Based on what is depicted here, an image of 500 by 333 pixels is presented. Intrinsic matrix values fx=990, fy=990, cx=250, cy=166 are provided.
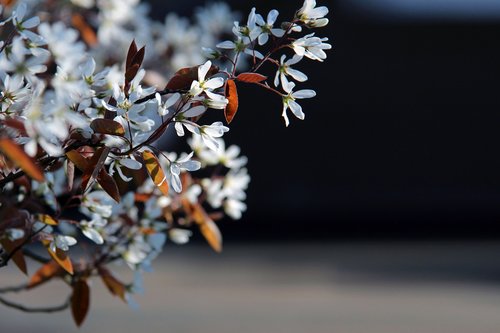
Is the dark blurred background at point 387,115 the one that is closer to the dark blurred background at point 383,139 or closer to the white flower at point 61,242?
the dark blurred background at point 383,139

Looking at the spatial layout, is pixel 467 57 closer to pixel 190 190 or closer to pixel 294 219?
pixel 294 219

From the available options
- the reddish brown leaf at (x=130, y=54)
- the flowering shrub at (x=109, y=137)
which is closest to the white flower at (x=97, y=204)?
the flowering shrub at (x=109, y=137)

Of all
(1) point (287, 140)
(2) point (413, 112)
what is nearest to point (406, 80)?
(2) point (413, 112)

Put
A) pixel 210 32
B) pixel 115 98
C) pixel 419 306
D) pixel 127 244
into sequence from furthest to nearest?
pixel 419 306 → pixel 210 32 → pixel 127 244 → pixel 115 98

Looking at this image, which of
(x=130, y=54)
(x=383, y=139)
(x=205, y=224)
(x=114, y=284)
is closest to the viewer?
(x=130, y=54)

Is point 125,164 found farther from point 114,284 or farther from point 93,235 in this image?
point 114,284

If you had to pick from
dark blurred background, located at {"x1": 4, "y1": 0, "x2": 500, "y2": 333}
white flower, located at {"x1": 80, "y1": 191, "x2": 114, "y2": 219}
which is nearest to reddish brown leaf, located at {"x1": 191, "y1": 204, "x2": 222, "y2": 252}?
white flower, located at {"x1": 80, "y1": 191, "x2": 114, "y2": 219}

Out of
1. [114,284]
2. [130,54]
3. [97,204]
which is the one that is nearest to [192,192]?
[114,284]
